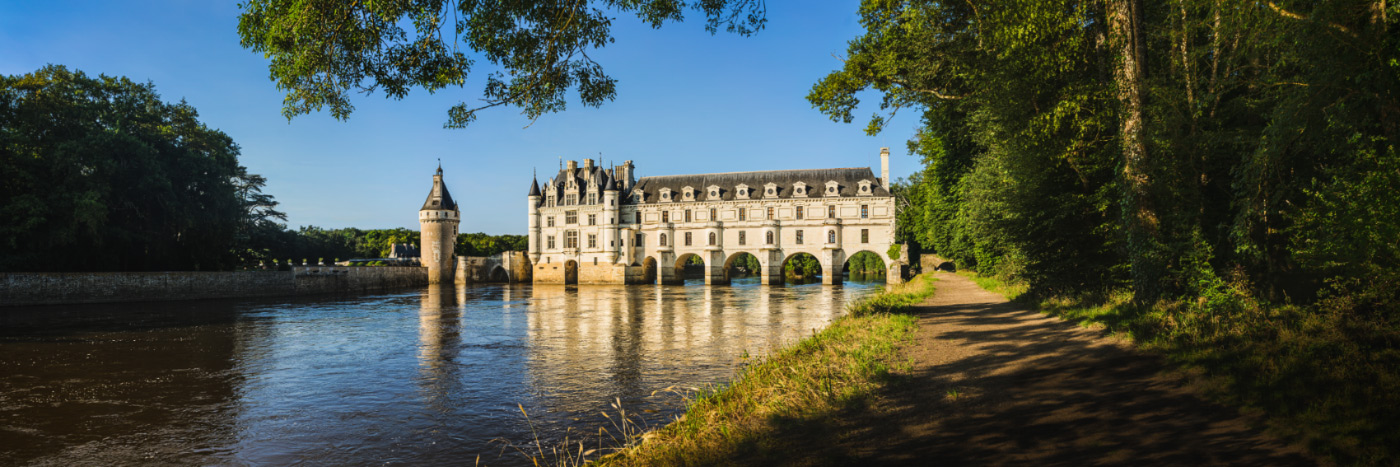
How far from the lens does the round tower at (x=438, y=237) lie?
218ft

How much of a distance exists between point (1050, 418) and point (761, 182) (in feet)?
181

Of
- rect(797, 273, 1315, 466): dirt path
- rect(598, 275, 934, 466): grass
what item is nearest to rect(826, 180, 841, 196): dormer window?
rect(598, 275, 934, 466): grass

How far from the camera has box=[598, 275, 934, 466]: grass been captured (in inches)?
232

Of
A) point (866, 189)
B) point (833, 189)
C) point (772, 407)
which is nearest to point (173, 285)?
point (772, 407)

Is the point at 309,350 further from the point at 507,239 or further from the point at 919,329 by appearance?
the point at 507,239

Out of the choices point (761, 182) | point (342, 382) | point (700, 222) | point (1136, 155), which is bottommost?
point (342, 382)

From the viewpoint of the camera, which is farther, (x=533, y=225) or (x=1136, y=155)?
(x=533, y=225)

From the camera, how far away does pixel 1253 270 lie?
39.3 ft

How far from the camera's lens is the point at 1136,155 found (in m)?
11.1

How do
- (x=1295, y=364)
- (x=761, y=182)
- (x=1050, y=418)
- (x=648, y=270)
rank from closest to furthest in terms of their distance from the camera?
1. (x=1050, y=418)
2. (x=1295, y=364)
3. (x=761, y=182)
4. (x=648, y=270)

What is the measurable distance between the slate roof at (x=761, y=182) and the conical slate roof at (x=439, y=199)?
20.9 m

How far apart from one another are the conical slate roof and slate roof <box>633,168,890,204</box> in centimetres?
2090

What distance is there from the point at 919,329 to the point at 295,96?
38.5 ft

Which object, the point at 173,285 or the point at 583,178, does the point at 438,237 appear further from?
the point at 173,285
